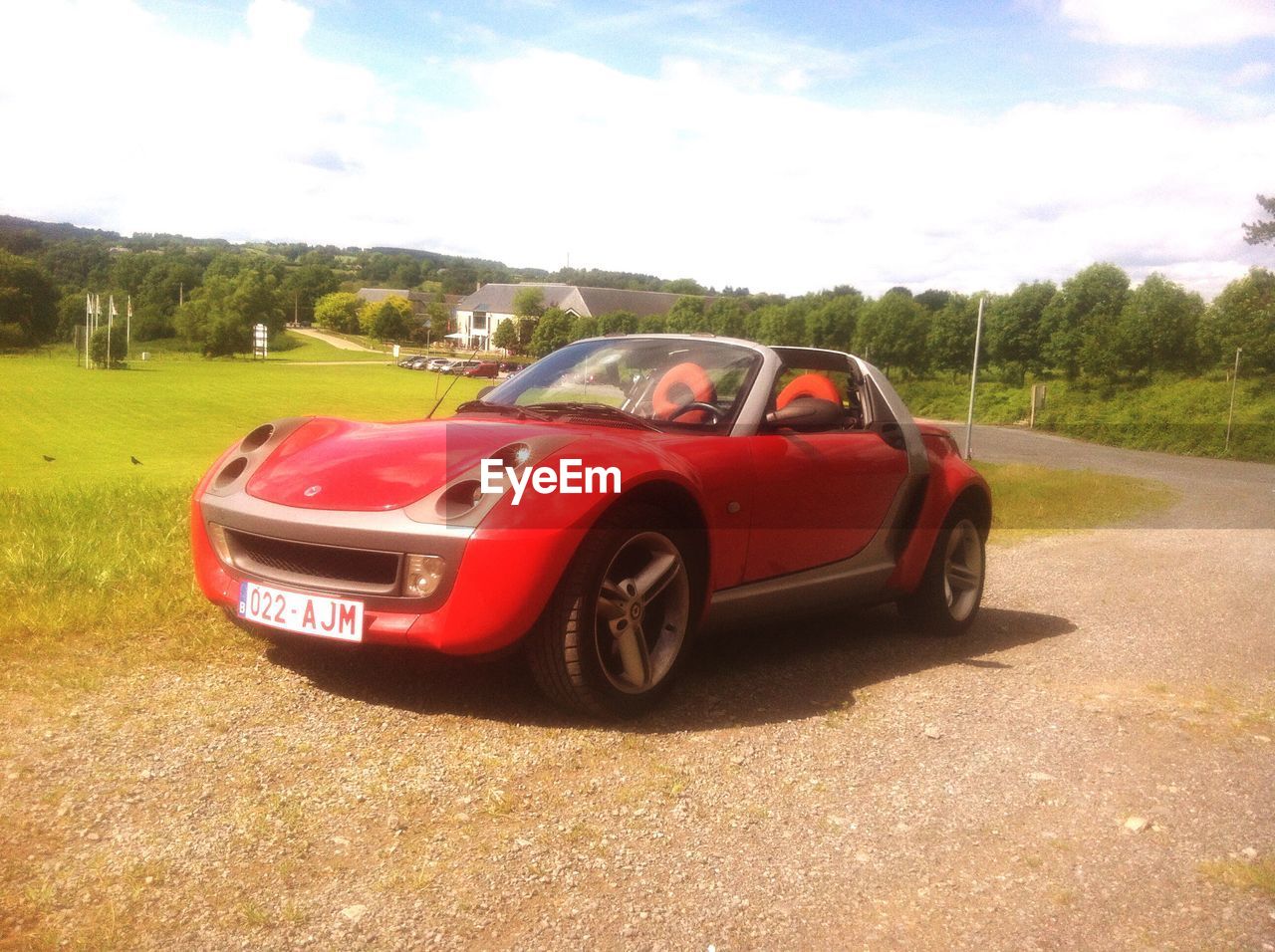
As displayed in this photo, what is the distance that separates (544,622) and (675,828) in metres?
0.90

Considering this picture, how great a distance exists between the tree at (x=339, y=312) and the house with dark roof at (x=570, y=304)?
10.5 m

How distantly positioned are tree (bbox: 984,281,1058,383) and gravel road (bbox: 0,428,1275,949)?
67.1 m

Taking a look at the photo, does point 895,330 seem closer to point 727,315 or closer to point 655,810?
point 727,315

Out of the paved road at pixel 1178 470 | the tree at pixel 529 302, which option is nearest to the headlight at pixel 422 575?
the tree at pixel 529 302

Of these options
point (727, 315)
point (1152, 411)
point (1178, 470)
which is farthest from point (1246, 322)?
A: point (727, 315)

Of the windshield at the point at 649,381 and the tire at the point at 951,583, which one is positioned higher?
the windshield at the point at 649,381

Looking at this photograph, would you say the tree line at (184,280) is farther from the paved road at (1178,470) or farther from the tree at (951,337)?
the paved road at (1178,470)

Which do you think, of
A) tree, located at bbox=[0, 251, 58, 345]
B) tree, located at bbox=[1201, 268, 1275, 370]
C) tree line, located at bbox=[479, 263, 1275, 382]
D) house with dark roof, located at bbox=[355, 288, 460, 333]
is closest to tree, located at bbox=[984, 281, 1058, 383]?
tree line, located at bbox=[479, 263, 1275, 382]

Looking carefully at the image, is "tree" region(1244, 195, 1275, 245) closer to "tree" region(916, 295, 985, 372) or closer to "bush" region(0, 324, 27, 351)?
"tree" region(916, 295, 985, 372)

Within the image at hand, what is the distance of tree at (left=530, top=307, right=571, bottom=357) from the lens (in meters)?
6.44

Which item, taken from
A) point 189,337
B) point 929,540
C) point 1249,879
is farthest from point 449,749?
point 189,337

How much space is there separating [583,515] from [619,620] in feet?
1.51

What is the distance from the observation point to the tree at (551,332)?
6.44 m

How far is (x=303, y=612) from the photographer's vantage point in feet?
12.4
